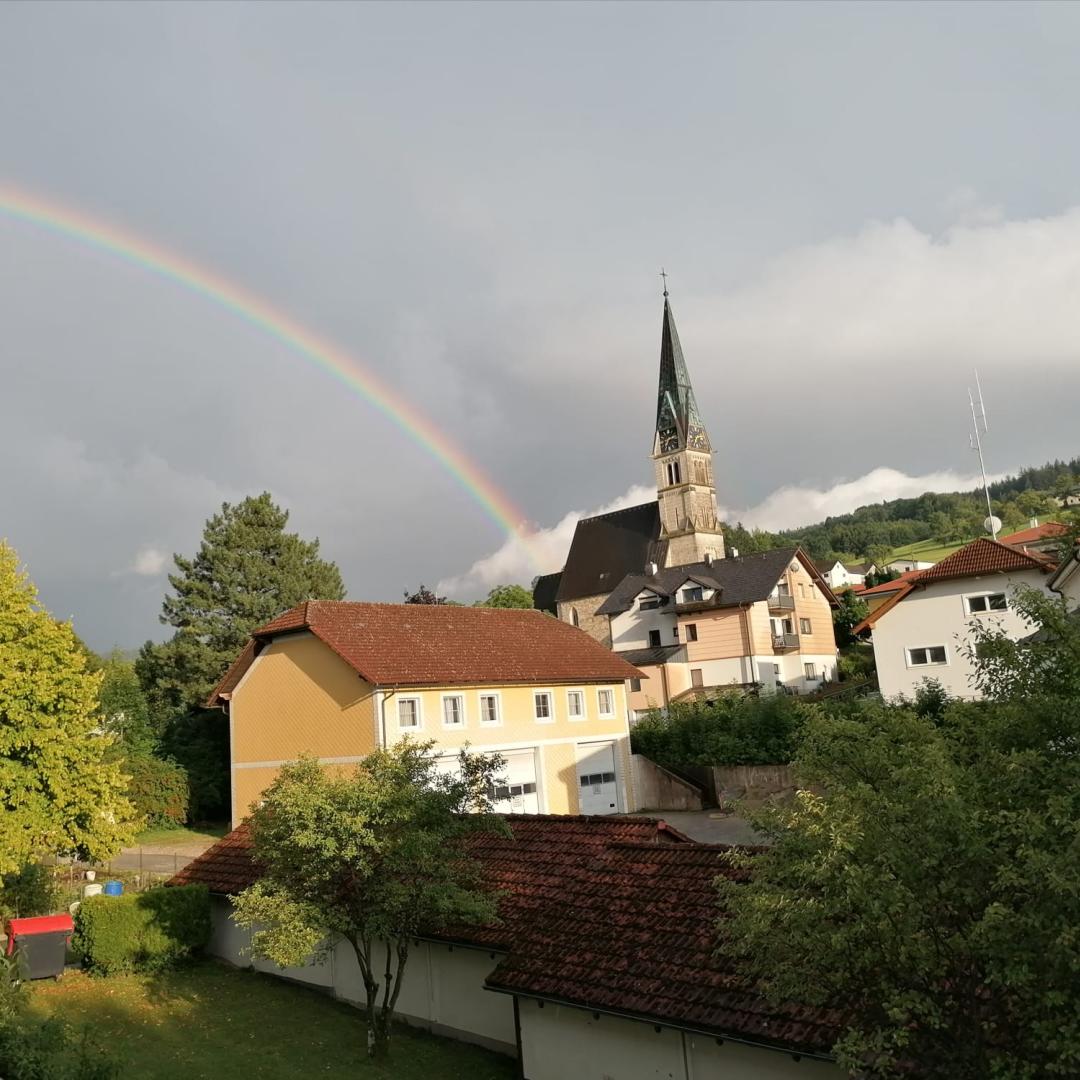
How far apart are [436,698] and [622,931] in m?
20.0

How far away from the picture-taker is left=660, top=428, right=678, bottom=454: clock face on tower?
309 feet

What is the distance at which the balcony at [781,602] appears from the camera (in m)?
57.4

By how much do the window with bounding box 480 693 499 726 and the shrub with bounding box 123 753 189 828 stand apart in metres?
19.0

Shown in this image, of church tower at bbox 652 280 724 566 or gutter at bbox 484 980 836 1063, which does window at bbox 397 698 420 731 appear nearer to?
gutter at bbox 484 980 836 1063

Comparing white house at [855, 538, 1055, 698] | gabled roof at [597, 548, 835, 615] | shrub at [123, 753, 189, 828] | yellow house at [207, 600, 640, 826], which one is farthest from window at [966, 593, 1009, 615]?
shrub at [123, 753, 189, 828]

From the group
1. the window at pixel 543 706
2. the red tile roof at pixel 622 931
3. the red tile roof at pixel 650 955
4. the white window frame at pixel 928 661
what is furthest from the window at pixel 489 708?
the white window frame at pixel 928 661

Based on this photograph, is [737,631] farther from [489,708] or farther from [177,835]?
[177,835]

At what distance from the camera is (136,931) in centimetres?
2183

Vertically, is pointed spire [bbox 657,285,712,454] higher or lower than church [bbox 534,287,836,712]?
higher

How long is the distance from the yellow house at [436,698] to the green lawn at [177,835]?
6.40 metres

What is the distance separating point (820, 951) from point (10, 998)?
12279 millimetres

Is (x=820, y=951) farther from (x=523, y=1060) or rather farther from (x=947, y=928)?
(x=523, y=1060)

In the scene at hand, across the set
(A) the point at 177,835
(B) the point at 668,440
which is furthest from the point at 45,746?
(B) the point at 668,440

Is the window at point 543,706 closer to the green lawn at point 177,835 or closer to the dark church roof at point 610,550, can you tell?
the green lawn at point 177,835
